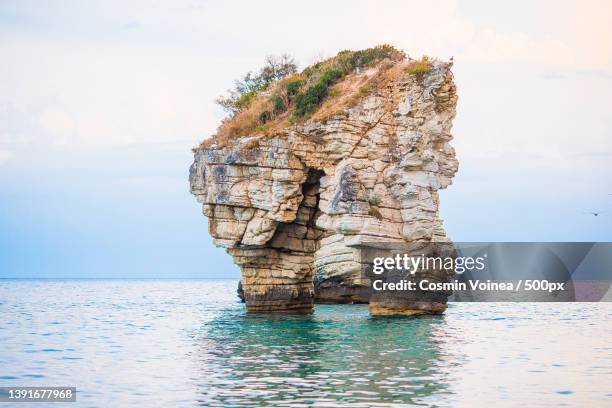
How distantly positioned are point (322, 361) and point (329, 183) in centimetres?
1583

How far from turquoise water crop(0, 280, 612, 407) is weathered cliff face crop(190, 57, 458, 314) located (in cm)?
341

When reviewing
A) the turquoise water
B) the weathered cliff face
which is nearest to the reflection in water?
the turquoise water

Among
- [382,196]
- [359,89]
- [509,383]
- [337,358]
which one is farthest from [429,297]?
[509,383]

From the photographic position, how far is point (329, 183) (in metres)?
40.4

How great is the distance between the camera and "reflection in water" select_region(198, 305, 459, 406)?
65.8 ft

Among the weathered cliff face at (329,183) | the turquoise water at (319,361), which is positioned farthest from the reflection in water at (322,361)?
the weathered cliff face at (329,183)

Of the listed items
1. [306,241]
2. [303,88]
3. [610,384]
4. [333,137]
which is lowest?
[610,384]

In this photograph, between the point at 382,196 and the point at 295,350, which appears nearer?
the point at 295,350

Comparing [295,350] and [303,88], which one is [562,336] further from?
[303,88]

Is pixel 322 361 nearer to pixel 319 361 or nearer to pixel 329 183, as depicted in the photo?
pixel 319 361

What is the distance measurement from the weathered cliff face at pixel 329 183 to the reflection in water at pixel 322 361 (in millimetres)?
4602

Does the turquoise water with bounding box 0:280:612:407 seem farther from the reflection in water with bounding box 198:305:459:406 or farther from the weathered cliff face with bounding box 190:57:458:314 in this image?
the weathered cliff face with bounding box 190:57:458:314

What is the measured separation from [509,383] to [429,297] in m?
17.2

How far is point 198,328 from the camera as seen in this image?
1496 inches
